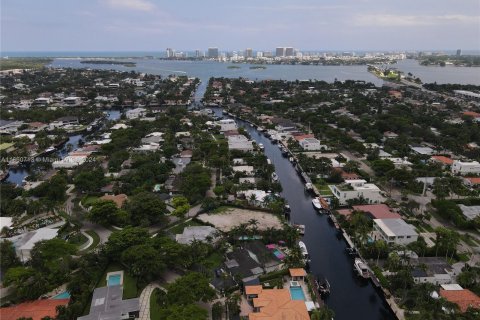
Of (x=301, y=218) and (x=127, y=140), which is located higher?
(x=127, y=140)

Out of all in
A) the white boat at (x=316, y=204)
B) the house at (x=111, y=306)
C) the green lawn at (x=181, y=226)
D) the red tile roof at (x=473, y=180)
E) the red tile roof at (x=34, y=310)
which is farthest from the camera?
the red tile roof at (x=473, y=180)

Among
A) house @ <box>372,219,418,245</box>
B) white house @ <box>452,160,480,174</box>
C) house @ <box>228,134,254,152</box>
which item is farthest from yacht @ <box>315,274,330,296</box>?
white house @ <box>452,160,480,174</box>

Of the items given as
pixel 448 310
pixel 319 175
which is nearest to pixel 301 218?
pixel 319 175

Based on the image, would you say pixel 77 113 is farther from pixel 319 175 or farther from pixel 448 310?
pixel 448 310

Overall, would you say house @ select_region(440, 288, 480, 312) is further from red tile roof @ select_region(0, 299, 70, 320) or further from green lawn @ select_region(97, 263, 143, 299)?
red tile roof @ select_region(0, 299, 70, 320)

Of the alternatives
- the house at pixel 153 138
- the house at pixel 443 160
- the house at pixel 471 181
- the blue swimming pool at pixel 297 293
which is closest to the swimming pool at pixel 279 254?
the blue swimming pool at pixel 297 293

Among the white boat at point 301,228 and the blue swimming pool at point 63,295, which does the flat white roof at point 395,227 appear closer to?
the white boat at point 301,228
